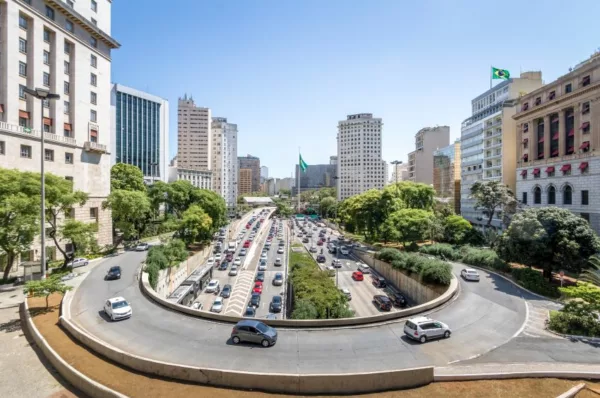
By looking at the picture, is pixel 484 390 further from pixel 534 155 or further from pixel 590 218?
pixel 534 155

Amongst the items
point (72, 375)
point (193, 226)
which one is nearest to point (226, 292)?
point (193, 226)

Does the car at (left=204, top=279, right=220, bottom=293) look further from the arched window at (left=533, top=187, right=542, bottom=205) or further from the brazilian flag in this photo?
the brazilian flag

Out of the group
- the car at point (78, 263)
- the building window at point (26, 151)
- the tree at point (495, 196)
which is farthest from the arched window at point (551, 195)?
the building window at point (26, 151)

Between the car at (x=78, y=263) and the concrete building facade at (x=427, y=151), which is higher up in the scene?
the concrete building facade at (x=427, y=151)

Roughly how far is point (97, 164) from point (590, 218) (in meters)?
68.9

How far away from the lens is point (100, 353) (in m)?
16.1

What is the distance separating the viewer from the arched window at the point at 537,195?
169 ft

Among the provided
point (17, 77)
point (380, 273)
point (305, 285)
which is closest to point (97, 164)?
point (17, 77)

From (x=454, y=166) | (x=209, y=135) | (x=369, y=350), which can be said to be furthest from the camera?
(x=209, y=135)

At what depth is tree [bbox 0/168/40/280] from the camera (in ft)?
90.8

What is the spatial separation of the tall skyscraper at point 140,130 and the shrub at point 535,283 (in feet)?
447

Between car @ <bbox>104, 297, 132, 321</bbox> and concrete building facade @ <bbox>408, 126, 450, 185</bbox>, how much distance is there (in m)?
123

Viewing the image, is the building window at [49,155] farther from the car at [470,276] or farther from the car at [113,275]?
the car at [470,276]

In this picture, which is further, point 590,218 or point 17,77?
point 590,218
